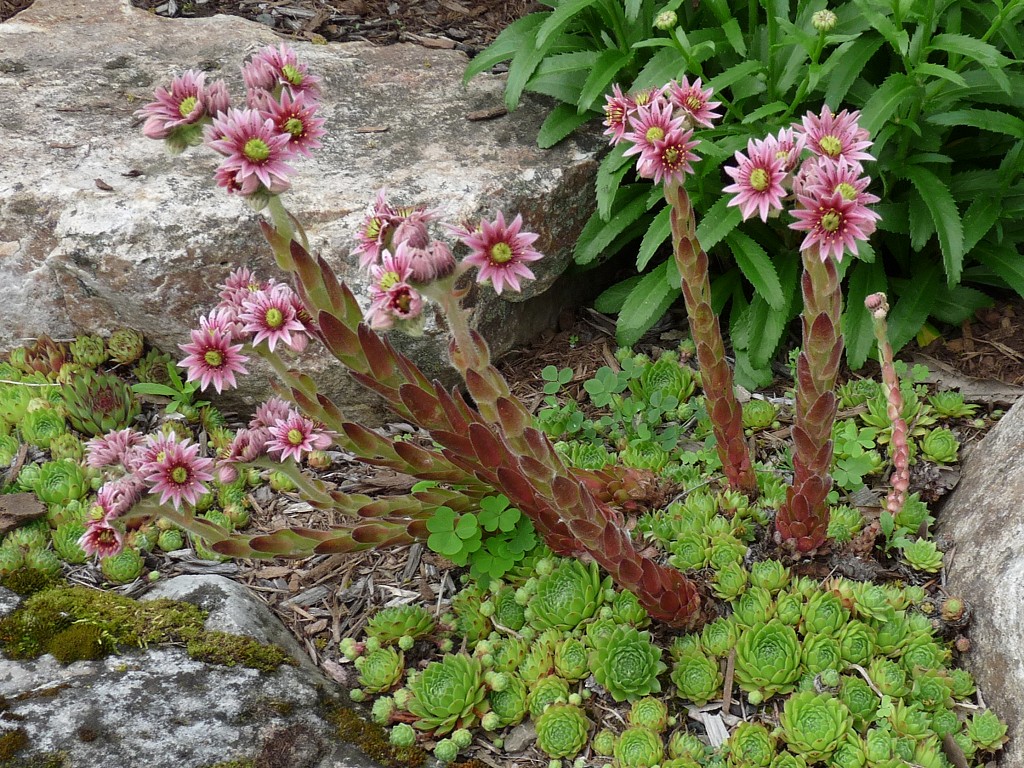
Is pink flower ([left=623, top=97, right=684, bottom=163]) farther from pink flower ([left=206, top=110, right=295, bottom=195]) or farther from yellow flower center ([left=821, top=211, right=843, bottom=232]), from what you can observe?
pink flower ([left=206, top=110, right=295, bottom=195])

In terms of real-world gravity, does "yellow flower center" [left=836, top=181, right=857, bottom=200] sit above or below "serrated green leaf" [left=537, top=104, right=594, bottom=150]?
above

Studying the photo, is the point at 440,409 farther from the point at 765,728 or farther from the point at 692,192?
the point at 692,192

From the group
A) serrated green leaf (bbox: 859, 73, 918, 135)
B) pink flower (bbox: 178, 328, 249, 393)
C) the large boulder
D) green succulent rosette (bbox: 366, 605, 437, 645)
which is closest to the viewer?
pink flower (bbox: 178, 328, 249, 393)

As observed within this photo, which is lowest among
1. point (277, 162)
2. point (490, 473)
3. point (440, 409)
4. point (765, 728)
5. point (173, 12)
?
point (765, 728)

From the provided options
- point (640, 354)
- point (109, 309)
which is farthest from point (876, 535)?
point (109, 309)

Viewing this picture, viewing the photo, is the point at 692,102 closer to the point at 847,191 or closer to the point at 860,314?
the point at 847,191

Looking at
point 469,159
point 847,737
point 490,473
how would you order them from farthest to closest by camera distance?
point 469,159, point 490,473, point 847,737

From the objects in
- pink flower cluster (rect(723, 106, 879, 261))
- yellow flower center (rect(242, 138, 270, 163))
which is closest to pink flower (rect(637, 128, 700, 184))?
pink flower cluster (rect(723, 106, 879, 261))
